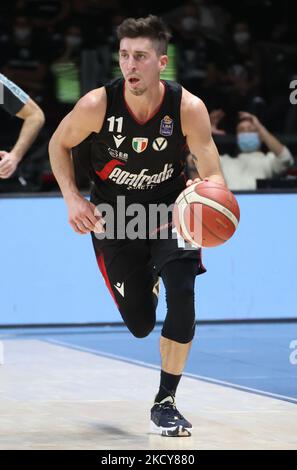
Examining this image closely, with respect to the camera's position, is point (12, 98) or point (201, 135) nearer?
point (201, 135)

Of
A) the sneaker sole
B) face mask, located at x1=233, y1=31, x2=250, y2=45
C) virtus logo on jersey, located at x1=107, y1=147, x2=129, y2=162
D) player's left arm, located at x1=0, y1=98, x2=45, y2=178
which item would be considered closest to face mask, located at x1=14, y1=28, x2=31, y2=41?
face mask, located at x1=233, y1=31, x2=250, y2=45

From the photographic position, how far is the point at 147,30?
20.4 feet

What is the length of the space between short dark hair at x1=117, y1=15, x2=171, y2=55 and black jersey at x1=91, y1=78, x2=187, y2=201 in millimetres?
270

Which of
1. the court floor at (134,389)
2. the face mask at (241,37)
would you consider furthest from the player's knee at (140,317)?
the face mask at (241,37)

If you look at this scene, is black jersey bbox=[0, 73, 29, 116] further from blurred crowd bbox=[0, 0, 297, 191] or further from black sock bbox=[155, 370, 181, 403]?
blurred crowd bbox=[0, 0, 297, 191]

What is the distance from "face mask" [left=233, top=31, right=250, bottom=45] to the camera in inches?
581

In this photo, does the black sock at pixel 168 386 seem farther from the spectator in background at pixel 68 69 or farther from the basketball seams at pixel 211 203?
the spectator in background at pixel 68 69

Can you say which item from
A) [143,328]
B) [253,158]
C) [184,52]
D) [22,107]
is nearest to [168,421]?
[143,328]

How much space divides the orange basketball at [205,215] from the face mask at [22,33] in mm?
8354

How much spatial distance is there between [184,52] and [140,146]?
26.1 ft

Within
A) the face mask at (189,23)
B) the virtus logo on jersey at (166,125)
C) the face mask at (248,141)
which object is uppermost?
the face mask at (189,23)

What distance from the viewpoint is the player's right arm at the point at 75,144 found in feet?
20.3

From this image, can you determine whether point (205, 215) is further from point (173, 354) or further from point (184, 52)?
point (184, 52)

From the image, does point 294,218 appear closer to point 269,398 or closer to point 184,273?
point 269,398
